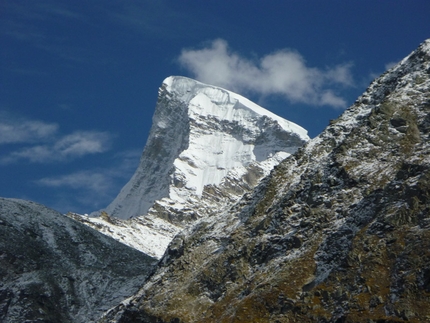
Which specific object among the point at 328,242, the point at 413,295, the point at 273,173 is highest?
the point at 273,173

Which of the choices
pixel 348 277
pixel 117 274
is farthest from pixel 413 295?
pixel 117 274

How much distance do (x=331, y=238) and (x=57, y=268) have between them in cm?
7287

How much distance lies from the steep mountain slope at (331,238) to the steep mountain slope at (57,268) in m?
27.3

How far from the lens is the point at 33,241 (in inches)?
7008

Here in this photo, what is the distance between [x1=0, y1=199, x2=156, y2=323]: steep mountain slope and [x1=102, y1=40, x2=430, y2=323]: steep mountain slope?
27294mm

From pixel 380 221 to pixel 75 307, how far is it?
66.4 m

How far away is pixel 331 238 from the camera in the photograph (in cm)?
10844

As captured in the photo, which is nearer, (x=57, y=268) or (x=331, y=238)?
(x=331, y=238)

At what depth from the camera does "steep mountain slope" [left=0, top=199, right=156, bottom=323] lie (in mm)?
152750

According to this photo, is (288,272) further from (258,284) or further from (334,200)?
(334,200)

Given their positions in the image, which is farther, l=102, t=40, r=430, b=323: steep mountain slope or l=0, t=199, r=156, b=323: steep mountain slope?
l=0, t=199, r=156, b=323: steep mountain slope

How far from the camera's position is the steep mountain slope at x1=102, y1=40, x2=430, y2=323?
9719 centimetres

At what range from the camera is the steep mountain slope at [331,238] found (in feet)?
319

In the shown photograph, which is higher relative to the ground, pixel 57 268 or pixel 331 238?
pixel 57 268
